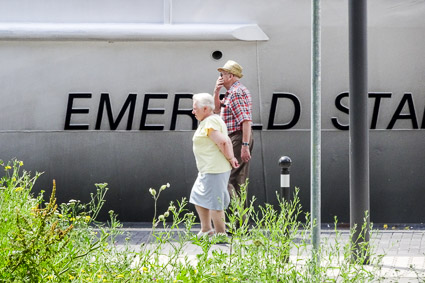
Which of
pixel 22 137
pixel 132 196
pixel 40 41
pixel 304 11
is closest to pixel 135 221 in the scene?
pixel 132 196

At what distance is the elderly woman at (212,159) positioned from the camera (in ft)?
30.2

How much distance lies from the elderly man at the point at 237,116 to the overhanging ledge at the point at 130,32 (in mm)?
845

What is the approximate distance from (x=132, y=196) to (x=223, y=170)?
2.15m

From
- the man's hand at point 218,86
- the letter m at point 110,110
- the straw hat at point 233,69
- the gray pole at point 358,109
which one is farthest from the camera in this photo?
the letter m at point 110,110

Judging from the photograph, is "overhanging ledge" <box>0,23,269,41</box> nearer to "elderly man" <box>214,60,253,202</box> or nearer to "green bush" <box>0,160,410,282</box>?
"elderly man" <box>214,60,253,202</box>

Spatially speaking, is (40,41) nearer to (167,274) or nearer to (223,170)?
(223,170)

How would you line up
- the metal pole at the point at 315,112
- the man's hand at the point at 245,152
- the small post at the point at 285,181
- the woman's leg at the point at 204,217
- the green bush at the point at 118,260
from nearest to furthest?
the green bush at the point at 118,260 → the metal pole at the point at 315,112 → the small post at the point at 285,181 → the woman's leg at the point at 204,217 → the man's hand at the point at 245,152

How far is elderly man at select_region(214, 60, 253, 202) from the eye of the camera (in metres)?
9.88

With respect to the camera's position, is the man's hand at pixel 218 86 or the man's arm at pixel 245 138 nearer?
the man's arm at pixel 245 138

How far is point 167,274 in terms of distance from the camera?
17.7 feet

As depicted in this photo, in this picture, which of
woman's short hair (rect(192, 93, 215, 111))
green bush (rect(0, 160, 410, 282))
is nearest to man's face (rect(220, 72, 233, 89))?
woman's short hair (rect(192, 93, 215, 111))

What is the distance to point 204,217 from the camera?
30.7 feet

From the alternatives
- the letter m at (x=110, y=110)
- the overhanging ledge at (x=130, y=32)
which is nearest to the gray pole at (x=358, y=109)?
the overhanging ledge at (x=130, y=32)

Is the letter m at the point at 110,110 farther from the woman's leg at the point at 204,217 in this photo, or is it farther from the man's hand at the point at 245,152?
the woman's leg at the point at 204,217
